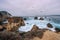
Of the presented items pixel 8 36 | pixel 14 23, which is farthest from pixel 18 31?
pixel 8 36

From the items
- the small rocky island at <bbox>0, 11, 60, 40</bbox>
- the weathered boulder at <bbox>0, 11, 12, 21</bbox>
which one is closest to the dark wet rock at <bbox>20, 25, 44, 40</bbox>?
the small rocky island at <bbox>0, 11, 60, 40</bbox>

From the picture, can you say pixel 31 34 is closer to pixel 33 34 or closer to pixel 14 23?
pixel 33 34

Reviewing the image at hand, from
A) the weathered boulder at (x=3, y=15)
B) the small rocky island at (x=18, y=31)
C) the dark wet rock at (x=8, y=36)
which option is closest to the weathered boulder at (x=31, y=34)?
the small rocky island at (x=18, y=31)

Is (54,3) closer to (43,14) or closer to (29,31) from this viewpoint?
(43,14)

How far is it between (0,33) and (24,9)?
Answer: 81 centimetres

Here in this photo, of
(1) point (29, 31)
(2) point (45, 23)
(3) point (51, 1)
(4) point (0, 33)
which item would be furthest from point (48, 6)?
(4) point (0, 33)

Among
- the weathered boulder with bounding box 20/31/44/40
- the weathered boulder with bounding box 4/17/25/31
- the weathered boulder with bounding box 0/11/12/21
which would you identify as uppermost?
the weathered boulder with bounding box 0/11/12/21

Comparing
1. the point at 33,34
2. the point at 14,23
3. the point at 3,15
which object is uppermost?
the point at 3,15

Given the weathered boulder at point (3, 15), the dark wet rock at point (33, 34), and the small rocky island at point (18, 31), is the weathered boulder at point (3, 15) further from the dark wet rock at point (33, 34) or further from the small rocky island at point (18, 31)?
the dark wet rock at point (33, 34)

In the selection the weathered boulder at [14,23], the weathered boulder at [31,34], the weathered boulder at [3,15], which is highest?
the weathered boulder at [3,15]

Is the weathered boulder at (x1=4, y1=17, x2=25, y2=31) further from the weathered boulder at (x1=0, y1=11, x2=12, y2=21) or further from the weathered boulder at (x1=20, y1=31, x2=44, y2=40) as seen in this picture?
the weathered boulder at (x1=20, y1=31, x2=44, y2=40)

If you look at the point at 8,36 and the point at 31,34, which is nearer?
the point at 8,36

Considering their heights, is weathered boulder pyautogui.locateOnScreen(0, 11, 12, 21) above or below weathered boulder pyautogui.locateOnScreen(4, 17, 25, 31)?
above

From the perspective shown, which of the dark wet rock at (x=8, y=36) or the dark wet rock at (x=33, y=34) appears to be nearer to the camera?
the dark wet rock at (x=8, y=36)
